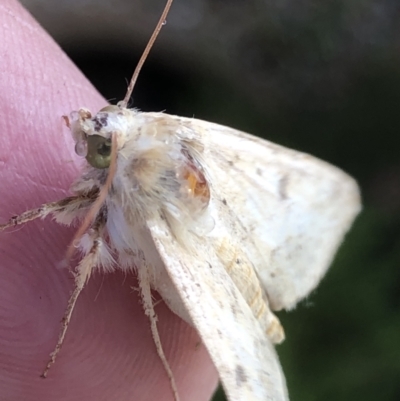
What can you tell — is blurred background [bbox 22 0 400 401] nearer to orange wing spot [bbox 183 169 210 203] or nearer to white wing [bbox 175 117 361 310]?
white wing [bbox 175 117 361 310]

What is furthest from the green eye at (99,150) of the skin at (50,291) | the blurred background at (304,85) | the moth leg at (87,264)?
the blurred background at (304,85)

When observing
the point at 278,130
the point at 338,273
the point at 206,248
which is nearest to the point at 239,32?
the point at 278,130

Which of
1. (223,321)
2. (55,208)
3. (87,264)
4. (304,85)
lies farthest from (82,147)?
(304,85)

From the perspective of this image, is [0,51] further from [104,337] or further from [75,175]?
[104,337]

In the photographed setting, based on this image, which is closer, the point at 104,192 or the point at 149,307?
the point at 104,192

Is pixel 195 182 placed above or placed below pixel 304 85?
below

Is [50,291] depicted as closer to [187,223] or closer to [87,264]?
[87,264]

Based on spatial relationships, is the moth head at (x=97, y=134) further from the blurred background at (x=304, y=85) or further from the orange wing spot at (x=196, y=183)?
the blurred background at (x=304, y=85)
